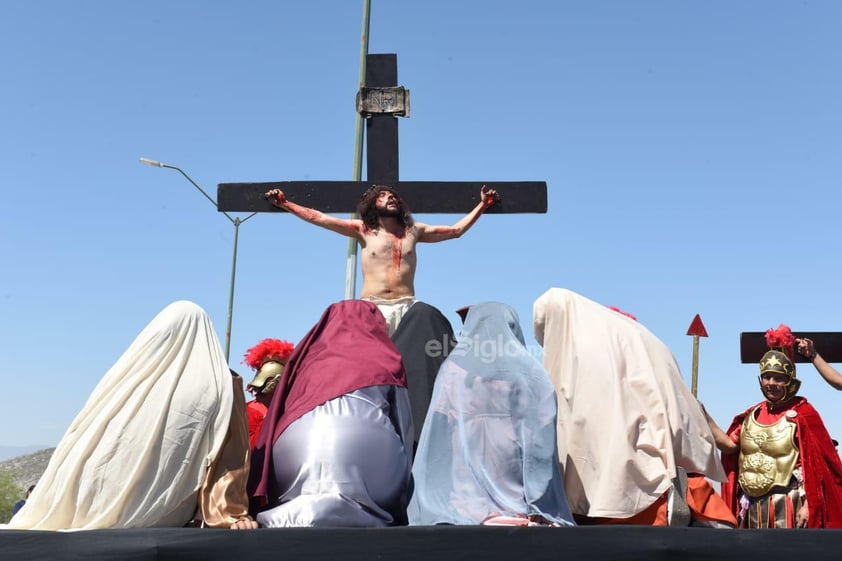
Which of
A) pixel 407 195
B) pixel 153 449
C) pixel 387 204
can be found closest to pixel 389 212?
pixel 387 204

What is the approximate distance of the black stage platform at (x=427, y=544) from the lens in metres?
3.60

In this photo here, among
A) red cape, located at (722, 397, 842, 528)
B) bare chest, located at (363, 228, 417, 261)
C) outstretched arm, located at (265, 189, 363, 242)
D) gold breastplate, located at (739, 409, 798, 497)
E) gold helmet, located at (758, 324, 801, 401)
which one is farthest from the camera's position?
outstretched arm, located at (265, 189, 363, 242)

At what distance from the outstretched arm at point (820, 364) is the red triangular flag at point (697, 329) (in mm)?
755

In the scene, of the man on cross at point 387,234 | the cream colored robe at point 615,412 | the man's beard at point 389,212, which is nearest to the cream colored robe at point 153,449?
the cream colored robe at point 615,412

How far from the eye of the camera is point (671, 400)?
4.60 metres

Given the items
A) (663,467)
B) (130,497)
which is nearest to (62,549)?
(130,497)

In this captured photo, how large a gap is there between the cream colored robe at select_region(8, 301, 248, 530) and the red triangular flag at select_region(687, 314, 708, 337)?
15.2 feet

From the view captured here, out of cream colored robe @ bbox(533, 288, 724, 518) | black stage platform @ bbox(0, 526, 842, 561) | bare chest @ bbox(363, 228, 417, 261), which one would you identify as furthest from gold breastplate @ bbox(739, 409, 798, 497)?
bare chest @ bbox(363, 228, 417, 261)

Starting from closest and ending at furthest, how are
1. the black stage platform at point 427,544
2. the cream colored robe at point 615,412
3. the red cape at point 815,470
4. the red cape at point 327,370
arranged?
the black stage platform at point 427,544 < the red cape at point 327,370 < the cream colored robe at point 615,412 < the red cape at point 815,470

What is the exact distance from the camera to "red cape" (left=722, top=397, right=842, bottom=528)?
20.7 ft

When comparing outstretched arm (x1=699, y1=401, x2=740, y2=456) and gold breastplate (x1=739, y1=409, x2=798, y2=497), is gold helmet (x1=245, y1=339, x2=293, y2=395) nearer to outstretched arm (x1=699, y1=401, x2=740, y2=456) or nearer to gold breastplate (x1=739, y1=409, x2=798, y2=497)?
outstretched arm (x1=699, y1=401, x2=740, y2=456)

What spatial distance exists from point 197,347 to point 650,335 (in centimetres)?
246

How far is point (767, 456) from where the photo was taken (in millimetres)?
6648

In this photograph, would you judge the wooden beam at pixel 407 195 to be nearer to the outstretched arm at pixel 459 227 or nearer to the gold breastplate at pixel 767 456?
the outstretched arm at pixel 459 227
